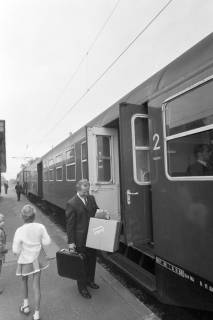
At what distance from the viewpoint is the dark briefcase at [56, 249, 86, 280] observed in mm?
4625

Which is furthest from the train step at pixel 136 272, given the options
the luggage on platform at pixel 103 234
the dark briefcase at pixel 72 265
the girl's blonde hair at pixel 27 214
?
the girl's blonde hair at pixel 27 214

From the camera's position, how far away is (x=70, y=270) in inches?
186

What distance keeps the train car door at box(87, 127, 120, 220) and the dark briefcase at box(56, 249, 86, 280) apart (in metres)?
1.67

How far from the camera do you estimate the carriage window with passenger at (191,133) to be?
10.5 ft

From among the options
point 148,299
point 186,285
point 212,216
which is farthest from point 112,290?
point 212,216

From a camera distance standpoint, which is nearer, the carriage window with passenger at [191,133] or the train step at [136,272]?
the carriage window with passenger at [191,133]

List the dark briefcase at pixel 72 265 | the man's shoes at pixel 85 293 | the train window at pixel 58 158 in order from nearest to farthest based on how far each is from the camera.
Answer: the dark briefcase at pixel 72 265 → the man's shoes at pixel 85 293 → the train window at pixel 58 158

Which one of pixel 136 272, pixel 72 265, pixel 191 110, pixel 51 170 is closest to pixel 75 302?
pixel 72 265

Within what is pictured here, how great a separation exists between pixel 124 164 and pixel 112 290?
1986mm

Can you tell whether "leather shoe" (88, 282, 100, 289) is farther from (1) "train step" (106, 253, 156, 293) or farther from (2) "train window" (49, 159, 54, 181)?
(2) "train window" (49, 159, 54, 181)

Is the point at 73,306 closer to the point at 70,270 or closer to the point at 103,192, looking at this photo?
the point at 70,270

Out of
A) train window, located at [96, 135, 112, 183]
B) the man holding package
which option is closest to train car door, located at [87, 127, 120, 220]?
train window, located at [96, 135, 112, 183]

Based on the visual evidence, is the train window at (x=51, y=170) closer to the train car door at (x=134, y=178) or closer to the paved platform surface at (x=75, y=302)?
the paved platform surface at (x=75, y=302)

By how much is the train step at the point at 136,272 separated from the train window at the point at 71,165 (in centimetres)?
410
